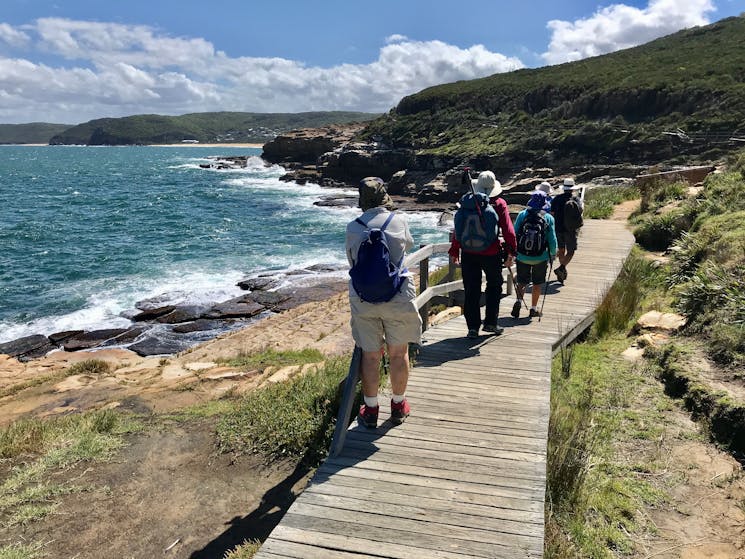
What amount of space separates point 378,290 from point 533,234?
147 inches

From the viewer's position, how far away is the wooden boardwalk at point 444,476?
313 centimetres

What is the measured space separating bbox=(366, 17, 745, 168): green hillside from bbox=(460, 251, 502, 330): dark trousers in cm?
3409

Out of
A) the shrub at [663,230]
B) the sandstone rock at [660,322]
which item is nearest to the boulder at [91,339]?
the sandstone rock at [660,322]

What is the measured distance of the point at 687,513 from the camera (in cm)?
387

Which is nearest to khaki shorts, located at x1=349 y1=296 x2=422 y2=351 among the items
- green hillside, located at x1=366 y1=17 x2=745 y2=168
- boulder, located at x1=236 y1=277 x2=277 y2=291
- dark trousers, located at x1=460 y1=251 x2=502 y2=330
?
dark trousers, located at x1=460 y1=251 x2=502 y2=330

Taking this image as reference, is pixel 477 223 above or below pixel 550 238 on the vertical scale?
above

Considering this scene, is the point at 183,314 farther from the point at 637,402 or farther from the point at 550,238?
the point at 637,402

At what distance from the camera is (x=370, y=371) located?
4246mm

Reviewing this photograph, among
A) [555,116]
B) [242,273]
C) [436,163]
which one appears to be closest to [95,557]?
[242,273]

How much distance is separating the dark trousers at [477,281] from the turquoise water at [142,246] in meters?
14.0

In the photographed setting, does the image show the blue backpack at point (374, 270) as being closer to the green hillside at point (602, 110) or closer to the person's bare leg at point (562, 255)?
the person's bare leg at point (562, 255)

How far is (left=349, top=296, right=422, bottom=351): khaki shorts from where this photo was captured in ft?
13.1

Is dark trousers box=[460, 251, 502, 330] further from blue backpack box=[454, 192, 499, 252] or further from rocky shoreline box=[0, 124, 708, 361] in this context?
rocky shoreline box=[0, 124, 708, 361]

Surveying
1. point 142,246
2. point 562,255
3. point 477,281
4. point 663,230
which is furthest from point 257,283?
point 477,281
